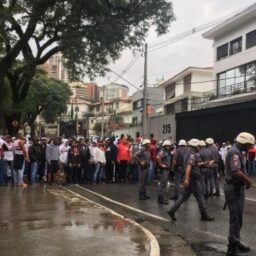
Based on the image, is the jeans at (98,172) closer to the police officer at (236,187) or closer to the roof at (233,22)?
the police officer at (236,187)

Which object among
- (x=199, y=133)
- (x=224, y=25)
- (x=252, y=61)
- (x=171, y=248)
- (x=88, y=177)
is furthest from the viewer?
(x=224, y=25)

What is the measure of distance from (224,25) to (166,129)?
9727 mm

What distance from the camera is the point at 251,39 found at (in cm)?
3944

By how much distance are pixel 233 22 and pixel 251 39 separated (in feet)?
8.53

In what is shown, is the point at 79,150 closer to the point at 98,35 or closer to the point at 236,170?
the point at 98,35

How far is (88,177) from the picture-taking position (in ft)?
68.9

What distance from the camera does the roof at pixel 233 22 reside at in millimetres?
38353

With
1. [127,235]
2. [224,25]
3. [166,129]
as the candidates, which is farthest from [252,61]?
[127,235]

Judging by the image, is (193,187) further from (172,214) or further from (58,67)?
(58,67)

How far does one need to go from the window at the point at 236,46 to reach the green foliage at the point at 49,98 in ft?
87.2

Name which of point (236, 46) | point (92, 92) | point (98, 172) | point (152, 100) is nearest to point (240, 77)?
point (236, 46)

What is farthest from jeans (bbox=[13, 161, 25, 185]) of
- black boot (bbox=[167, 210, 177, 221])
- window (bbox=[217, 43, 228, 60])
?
window (bbox=[217, 43, 228, 60])

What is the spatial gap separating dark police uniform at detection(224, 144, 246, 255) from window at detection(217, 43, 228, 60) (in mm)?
37282

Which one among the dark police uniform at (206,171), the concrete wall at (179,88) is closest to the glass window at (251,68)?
the concrete wall at (179,88)
